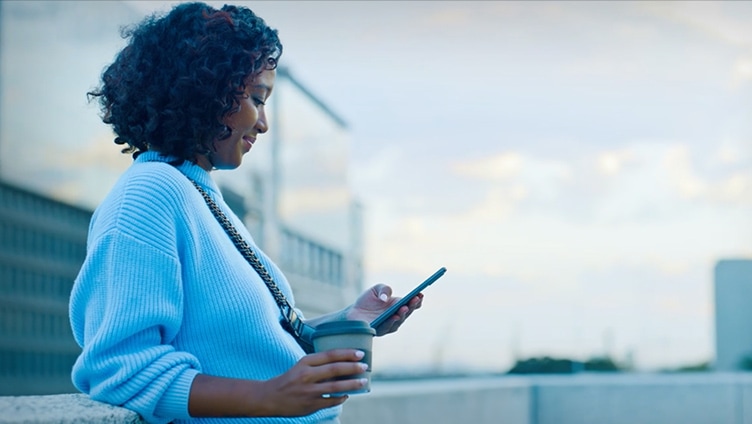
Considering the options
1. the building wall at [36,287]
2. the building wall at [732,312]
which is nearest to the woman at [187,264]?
the building wall at [36,287]

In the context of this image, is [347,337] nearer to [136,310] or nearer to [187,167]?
[136,310]

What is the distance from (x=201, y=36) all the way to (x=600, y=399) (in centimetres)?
698

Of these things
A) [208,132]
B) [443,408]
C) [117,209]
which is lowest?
[443,408]

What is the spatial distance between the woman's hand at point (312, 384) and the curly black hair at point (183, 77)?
48 cm

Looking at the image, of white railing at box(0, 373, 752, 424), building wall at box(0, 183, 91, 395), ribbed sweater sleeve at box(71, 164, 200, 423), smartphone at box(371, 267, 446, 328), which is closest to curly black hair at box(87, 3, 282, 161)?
ribbed sweater sleeve at box(71, 164, 200, 423)

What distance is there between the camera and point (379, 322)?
185cm

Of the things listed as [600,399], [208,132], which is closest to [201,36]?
[208,132]

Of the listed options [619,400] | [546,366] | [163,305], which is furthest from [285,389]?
[546,366]

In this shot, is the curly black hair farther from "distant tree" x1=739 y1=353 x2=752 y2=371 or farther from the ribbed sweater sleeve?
"distant tree" x1=739 y1=353 x2=752 y2=371

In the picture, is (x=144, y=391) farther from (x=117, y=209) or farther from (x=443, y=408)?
(x=443, y=408)

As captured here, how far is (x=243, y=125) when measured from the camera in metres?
1.85

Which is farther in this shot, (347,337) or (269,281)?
(269,281)

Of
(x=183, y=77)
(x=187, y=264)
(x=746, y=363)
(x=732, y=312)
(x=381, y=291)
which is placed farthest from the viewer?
(x=732, y=312)

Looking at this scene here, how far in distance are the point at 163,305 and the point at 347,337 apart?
0.25 m
